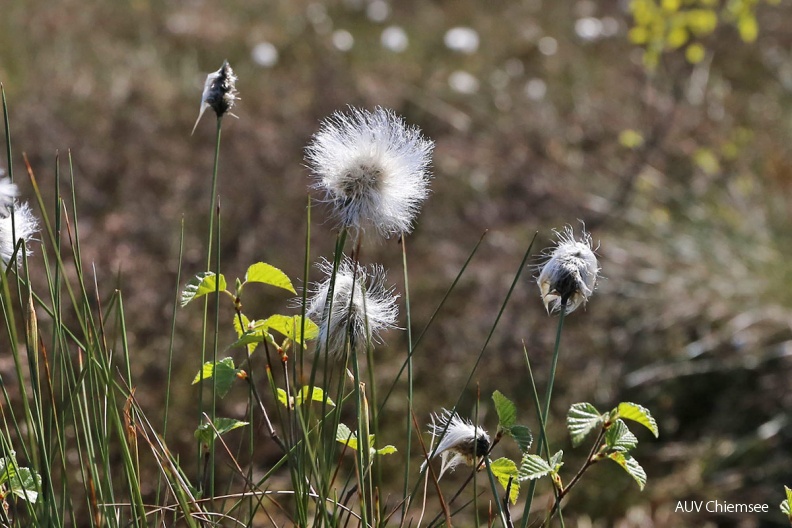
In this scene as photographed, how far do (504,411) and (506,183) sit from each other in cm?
350

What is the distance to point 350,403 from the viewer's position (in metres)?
2.78

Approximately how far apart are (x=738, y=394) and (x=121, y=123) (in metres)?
3.08

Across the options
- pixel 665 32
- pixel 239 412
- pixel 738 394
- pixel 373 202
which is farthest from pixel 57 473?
pixel 665 32

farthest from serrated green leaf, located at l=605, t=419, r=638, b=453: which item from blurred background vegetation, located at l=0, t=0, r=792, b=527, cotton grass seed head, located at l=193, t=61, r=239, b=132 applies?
blurred background vegetation, located at l=0, t=0, r=792, b=527

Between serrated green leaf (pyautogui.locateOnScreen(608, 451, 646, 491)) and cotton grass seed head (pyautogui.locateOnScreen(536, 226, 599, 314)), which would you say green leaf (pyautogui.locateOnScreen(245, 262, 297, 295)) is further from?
serrated green leaf (pyautogui.locateOnScreen(608, 451, 646, 491))

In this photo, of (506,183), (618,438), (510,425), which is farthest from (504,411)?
(506,183)

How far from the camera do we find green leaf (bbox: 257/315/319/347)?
1.12 m

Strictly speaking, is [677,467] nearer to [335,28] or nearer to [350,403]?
[350,403]

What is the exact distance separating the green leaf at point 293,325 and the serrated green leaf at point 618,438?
1.18 ft

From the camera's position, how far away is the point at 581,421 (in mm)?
1044

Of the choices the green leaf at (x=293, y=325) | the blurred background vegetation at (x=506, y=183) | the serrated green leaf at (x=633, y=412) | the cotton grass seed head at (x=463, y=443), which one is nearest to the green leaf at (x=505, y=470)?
the cotton grass seed head at (x=463, y=443)

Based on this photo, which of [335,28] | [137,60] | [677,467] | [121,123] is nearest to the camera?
[677,467]

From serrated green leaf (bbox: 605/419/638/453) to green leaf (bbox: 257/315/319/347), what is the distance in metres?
0.36

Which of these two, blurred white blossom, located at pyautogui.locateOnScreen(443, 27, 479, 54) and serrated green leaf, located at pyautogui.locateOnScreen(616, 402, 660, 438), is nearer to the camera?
serrated green leaf, located at pyautogui.locateOnScreen(616, 402, 660, 438)
